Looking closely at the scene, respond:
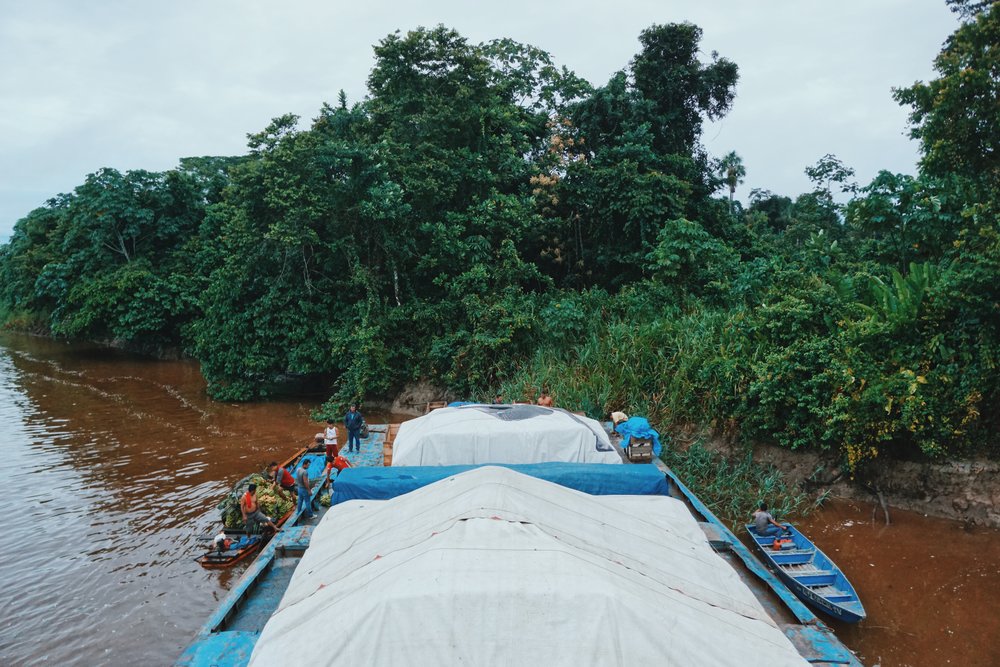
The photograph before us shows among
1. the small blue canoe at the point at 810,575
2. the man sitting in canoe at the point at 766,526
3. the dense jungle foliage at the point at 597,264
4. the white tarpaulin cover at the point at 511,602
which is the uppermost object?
the dense jungle foliage at the point at 597,264

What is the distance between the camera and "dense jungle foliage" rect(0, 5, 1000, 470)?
31.0ft

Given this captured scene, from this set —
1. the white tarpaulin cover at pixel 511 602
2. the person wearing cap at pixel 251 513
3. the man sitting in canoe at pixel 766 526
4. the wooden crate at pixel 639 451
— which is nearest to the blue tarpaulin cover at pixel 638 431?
the wooden crate at pixel 639 451

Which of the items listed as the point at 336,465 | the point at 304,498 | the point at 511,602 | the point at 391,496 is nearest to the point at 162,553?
the point at 336,465

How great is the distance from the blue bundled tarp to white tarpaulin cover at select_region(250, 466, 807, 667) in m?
2.10

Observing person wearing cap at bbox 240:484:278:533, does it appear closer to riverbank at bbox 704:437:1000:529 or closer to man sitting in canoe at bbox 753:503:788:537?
man sitting in canoe at bbox 753:503:788:537

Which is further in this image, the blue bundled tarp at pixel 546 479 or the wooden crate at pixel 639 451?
the wooden crate at pixel 639 451

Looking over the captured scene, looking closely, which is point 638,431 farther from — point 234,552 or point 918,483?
point 234,552

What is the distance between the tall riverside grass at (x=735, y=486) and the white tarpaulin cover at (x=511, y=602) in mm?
6014

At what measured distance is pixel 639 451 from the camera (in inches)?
367

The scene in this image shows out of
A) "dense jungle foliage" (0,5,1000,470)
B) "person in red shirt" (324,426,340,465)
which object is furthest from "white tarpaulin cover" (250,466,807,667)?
"dense jungle foliage" (0,5,1000,470)

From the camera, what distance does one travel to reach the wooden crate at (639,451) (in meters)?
9.31

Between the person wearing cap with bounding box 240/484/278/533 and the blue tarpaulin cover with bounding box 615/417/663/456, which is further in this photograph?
the blue tarpaulin cover with bounding box 615/417/663/456

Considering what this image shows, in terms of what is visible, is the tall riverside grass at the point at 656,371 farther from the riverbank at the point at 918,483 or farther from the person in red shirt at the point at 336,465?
the person in red shirt at the point at 336,465

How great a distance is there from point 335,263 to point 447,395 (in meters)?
5.58
